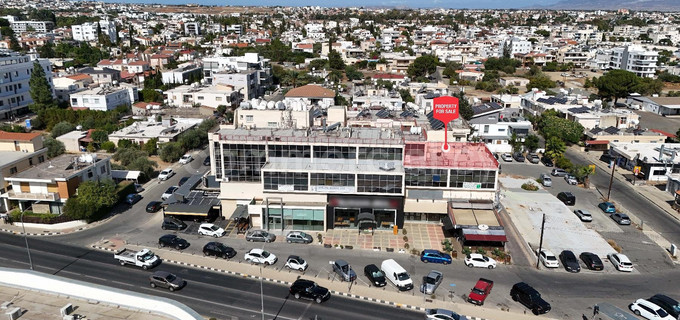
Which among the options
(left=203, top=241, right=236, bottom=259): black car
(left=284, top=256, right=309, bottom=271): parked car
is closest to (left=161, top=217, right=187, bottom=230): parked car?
(left=203, top=241, right=236, bottom=259): black car

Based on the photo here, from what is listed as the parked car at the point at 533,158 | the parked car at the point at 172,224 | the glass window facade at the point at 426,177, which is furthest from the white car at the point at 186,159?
the parked car at the point at 533,158

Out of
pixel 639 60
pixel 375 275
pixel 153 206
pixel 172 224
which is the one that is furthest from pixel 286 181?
pixel 639 60

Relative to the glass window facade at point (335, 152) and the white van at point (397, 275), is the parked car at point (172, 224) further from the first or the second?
the white van at point (397, 275)

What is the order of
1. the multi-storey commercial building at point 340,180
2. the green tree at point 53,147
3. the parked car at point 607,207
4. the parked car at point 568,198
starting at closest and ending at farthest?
the multi-storey commercial building at point 340,180
the parked car at point 607,207
the parked car at point 568,198
the green tree at point 53,147

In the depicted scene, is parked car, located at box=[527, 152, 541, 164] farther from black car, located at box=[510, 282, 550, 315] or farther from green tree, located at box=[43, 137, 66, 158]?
green tree, located at box=[43, 137, 66, 158]

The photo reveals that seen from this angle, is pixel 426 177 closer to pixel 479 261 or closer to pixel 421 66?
pixel 479 261
